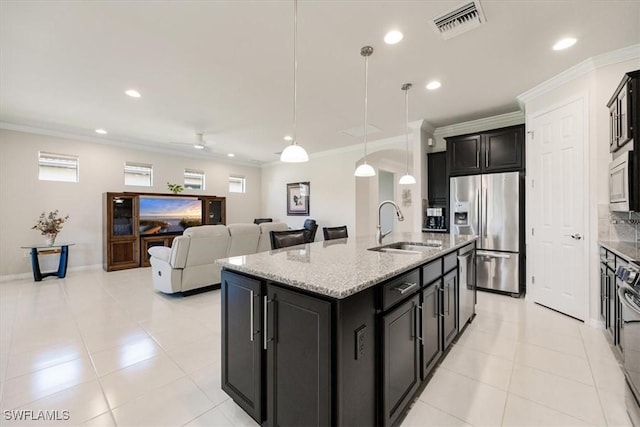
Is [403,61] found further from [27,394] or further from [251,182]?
[251,182]

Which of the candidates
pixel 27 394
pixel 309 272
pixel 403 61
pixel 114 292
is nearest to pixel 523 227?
pixel 403 61

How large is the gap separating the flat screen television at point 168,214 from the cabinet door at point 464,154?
5.99 metres

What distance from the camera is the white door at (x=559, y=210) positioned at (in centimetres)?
298

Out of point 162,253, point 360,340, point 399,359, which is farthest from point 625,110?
point 162,253

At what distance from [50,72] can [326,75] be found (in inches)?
125

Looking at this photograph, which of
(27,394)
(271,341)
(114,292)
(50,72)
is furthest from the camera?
(114,292)

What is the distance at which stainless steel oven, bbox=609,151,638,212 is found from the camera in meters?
2.27

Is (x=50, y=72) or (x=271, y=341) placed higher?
(x=50, y=72)

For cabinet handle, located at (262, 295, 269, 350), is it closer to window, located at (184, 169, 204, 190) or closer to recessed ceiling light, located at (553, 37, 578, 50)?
recessed ceiling light, located at (553, 37, 578, 50)

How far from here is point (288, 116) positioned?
458 cm

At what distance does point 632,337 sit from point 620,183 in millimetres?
1483

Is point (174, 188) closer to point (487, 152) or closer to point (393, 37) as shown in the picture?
point (393, 37)

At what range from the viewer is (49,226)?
5.00 metres

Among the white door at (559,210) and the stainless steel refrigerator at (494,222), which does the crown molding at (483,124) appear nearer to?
the white door at (559,210)
